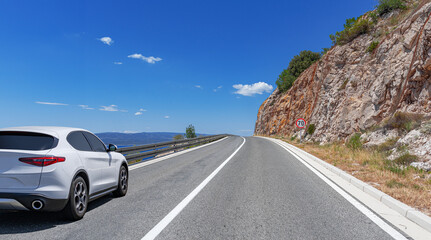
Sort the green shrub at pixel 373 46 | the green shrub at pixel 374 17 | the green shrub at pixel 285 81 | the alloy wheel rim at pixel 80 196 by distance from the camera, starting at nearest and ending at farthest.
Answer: the alloy wheel rim at pixel 80 196, the green shrub at pixel 373 46, the green shrub at pixel 374 17, the green shrub at pixel 285 81

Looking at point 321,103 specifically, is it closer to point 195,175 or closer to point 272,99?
point 195,175

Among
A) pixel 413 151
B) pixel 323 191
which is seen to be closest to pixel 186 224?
pixel 323 191

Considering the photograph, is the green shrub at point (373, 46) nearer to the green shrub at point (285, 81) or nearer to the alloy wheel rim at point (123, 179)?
the alloy wheel rim at point (123, 179)

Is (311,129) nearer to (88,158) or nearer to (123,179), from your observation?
(123,179)

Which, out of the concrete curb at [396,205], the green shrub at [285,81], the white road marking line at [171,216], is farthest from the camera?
the green shrub at [285,81]

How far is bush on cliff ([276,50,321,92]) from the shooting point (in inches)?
2343

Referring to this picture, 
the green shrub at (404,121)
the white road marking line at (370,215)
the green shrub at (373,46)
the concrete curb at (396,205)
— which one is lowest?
the white road marking line at (370,215)

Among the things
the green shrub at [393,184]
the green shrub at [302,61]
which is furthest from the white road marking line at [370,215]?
the green shrub at [302,61]

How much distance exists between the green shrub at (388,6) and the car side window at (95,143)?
89.9ft

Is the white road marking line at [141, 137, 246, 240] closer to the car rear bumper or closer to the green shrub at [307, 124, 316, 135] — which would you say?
the car rear bumper

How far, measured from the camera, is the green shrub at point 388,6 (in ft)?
80.7

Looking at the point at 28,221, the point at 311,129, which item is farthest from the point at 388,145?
the point at 311,129

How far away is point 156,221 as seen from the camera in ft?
14.9

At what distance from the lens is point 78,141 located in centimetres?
531
